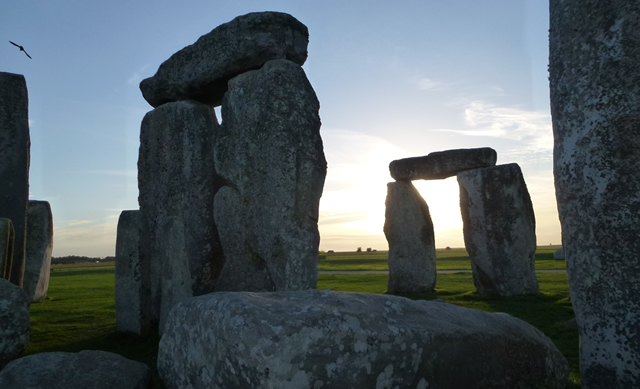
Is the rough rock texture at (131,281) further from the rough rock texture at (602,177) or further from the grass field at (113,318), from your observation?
the rough rock texture at (602,177)

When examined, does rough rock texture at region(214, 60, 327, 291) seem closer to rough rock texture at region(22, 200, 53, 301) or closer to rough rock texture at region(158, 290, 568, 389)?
rough rock texture at region(158, 290, 568, 389)

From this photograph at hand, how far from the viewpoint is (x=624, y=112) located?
9.11 feet

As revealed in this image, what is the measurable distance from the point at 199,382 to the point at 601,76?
2.88m

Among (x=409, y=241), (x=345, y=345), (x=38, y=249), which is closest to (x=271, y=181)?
(x=345, y=345)

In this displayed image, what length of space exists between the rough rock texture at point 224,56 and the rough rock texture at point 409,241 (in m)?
5.37

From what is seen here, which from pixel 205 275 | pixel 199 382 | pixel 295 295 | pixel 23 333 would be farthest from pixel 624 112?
pixel 205 275

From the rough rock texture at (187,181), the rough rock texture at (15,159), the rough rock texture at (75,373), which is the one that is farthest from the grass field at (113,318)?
the rough rock texture at (187,181)

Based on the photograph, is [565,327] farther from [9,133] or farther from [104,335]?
[9,133]

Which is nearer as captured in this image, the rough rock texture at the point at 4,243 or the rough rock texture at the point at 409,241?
the rough rock texture at the point at 4,243

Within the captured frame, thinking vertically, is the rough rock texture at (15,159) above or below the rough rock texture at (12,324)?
above

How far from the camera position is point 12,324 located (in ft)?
15.2

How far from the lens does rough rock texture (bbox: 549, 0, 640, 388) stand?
2750 mm

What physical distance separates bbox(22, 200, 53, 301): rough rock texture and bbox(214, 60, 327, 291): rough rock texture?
19.1ft

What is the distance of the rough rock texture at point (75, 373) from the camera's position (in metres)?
3.24
